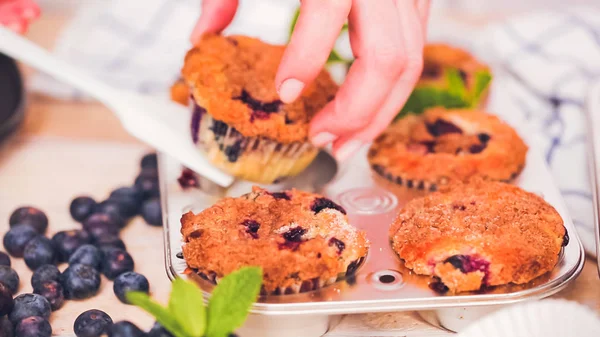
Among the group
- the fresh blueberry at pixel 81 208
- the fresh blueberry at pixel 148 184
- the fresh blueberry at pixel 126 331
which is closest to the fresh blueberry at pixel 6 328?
the fresh blueberry at pixel 126 331

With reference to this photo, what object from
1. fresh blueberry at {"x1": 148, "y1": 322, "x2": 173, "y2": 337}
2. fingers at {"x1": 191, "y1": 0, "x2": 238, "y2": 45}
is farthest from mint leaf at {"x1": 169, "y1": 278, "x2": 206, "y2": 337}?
fingers at {"x1": 191, "y1": 0, "x2": 238, "y2": 45}

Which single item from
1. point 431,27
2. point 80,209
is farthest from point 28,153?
point 431,27

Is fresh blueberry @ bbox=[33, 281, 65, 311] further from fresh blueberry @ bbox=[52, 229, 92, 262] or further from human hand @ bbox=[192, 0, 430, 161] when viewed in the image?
human hand @ bbox=[192, 0, 430, 161]

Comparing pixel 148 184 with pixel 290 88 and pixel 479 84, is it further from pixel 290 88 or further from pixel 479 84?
pixel 479 84

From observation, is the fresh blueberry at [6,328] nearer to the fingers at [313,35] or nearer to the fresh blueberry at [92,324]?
the fresh blueberry at [92,324]

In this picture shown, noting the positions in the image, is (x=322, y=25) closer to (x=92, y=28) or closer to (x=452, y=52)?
(x=452, y=52)
